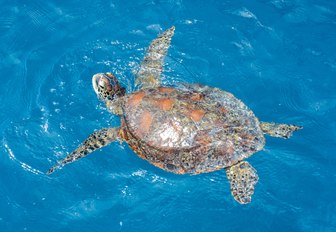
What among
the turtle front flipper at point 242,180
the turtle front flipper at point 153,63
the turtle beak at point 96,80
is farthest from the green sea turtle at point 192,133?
the turtle front flipper at point 153,63

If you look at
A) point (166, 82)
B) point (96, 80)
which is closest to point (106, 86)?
point (96, 80)

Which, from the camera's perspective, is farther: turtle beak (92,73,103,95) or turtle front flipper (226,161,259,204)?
turtle beak (92,73,103,95)

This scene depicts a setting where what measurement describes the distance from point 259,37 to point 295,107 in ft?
5.82

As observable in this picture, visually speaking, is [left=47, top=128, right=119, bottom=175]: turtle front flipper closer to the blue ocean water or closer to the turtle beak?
the blue ocean water

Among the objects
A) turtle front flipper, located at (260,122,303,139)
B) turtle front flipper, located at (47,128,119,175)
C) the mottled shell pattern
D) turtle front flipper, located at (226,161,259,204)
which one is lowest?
turtle front flipper, located at (226,161,259,204)

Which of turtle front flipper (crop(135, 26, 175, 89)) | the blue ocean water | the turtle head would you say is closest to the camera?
the blue ocean water

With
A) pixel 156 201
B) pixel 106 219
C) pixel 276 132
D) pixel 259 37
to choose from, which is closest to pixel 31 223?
pixel 106 219

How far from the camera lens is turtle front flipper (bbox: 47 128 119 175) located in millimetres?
6248

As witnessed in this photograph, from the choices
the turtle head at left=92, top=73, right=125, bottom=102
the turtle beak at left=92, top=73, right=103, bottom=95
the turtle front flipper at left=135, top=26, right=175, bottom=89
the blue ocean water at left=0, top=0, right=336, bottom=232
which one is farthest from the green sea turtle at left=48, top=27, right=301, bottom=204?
the turtle front flipper at left=135, top=26, right=175, bottom=89

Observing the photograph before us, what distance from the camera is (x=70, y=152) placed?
6.50m

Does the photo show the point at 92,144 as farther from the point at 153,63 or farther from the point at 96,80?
the point at 153,63

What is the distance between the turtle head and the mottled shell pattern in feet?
2.90

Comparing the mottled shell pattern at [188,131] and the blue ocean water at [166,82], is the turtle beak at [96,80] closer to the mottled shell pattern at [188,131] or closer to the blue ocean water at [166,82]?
the blue ocean water at [166,82]

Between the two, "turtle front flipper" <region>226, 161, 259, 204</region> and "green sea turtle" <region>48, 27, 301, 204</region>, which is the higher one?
"green sea turtle" <region>48, 27, 301, 204</region>
